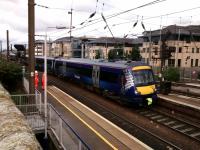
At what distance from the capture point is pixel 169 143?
13.0 metres

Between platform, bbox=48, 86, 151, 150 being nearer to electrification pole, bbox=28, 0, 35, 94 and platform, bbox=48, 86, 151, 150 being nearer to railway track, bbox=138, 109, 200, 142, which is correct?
electrification pole, bbox=28, 0, 35, 94

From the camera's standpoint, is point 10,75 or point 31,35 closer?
point 31,35

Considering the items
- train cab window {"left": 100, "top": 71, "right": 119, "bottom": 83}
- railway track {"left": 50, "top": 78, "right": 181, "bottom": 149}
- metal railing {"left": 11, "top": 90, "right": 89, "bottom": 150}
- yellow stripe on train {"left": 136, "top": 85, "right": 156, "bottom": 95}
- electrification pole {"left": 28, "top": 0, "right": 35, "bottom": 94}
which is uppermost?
electrification pole {"left": 28, "top": 0, "right": 35, "bottom": 94}

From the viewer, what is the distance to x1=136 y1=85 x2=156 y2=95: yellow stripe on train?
19531mm

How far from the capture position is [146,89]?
65.4ft

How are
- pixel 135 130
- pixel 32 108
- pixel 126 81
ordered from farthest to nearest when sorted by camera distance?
pixel 126 81 → pixel 32 108 → pixel 135 130

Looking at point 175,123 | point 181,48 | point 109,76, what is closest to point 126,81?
point 109,76

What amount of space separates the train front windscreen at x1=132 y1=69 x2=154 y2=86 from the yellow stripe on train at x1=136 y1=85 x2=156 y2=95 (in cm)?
23

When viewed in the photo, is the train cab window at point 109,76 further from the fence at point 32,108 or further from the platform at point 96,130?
the fence at point 32,108

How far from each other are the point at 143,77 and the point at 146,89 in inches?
35.1

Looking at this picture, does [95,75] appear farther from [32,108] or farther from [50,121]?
[50,121]

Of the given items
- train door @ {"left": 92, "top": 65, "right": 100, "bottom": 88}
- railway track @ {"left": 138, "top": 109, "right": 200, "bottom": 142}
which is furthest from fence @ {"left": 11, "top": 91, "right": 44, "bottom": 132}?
train door @ {"left": 92, "top": 65, "right": 100, "bottom": 88}

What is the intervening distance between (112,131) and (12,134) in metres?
7.27

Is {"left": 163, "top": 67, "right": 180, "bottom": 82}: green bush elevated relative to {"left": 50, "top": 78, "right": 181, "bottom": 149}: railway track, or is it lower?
elevated
